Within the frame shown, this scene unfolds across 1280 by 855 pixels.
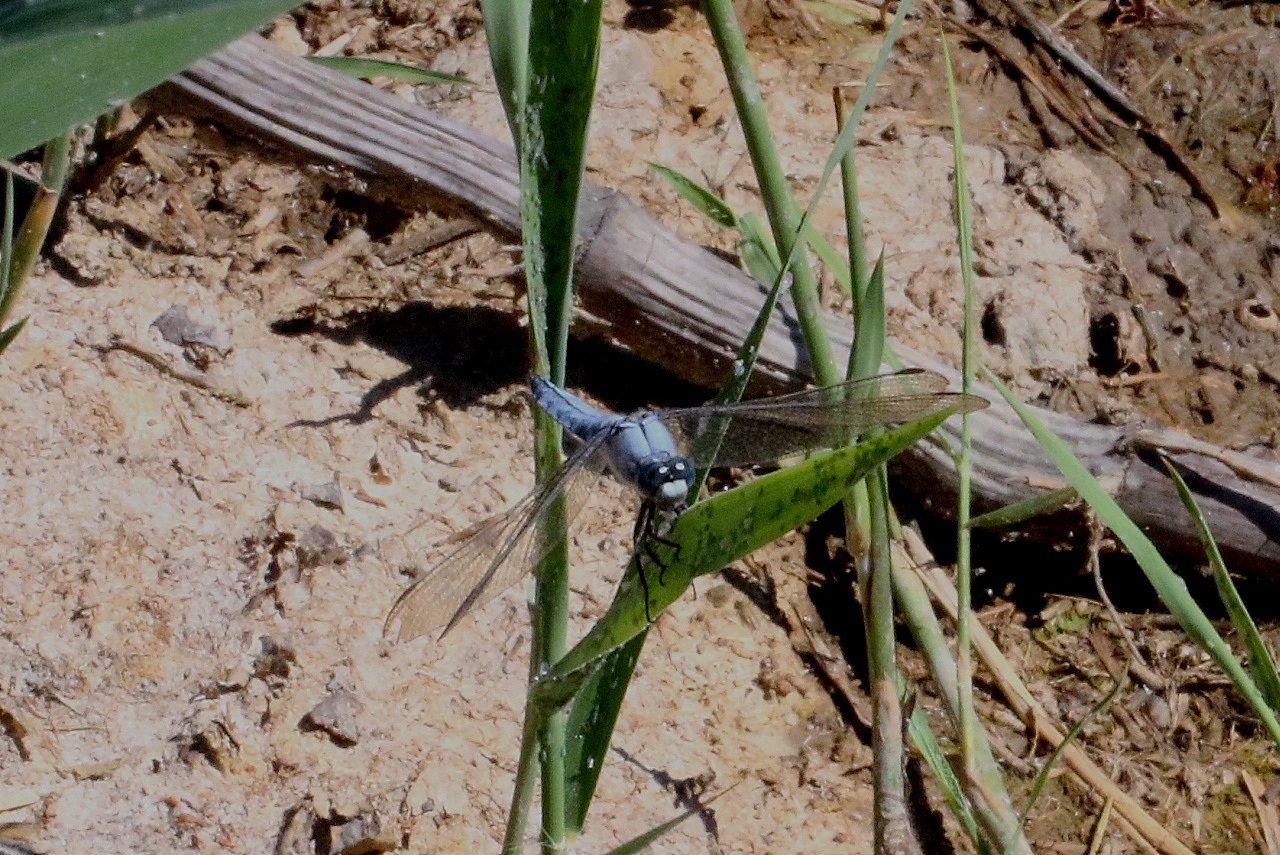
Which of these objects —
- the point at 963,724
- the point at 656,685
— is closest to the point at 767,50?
the point at 656,685

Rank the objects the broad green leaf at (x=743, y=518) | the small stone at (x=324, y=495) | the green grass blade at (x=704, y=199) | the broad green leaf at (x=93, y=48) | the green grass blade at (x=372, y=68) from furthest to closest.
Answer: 1. the green grass blade at (x=704, y=199)
2. the small stone at (x=324, y=495)
3. the green grass blade at (x=372, y=68)
4. the broad green leaf at (x=743, y=518)
5. the broad green leaf at (x=93, y=48)

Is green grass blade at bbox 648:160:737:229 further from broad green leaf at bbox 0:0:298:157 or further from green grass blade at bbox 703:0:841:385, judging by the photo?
broad green leaf at bbox 0:0:298:157

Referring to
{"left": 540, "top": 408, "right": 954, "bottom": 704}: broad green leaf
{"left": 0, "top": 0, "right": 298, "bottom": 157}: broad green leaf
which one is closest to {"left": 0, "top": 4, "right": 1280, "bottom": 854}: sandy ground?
{"left": 540, "top": 408, "right": 954, "bottom": 704}: broad green leaf

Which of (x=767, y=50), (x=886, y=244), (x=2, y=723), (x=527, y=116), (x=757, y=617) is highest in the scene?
(x=767, y=50)

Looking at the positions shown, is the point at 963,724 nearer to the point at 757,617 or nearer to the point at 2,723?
the point at 757,617

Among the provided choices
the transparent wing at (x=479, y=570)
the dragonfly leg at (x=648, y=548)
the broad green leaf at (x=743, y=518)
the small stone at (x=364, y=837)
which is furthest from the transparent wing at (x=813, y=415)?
the small stone at (x=364, y=837)

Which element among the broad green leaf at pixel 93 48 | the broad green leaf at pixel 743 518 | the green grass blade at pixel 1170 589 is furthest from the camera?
the green grass blade at pixel 1170 589

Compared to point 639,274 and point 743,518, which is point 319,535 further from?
point 743,518

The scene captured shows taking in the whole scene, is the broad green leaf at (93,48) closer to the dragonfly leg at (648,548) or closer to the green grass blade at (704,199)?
the dragonfly leg at (648,548)
